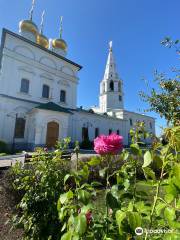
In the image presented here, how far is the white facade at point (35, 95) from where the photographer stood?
20.6 m

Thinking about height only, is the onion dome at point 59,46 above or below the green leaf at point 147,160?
above

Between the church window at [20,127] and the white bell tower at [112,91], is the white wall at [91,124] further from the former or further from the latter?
the white bell tower at [112,91]

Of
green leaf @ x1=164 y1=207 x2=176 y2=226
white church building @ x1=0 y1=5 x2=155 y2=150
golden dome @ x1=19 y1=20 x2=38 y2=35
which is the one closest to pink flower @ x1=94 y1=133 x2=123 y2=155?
green leaf @ x1=164 y1=207 x2=176 y2=226

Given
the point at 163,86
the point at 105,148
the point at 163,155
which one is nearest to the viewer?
the point at 163,155

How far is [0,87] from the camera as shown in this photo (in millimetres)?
20344

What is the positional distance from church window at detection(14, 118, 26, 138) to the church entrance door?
109 inches

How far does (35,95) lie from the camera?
2342cm

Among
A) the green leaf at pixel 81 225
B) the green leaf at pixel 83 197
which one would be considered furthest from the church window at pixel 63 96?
the green leaf at pixel 81 225

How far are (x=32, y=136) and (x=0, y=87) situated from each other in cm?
628

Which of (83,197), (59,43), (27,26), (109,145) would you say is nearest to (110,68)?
(59,43)

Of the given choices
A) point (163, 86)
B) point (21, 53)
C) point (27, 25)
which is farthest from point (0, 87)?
point (163, 86)

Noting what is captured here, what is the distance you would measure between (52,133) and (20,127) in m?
3.63

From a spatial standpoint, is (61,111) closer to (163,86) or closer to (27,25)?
(27,25)

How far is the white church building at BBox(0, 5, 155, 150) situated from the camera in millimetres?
20641
